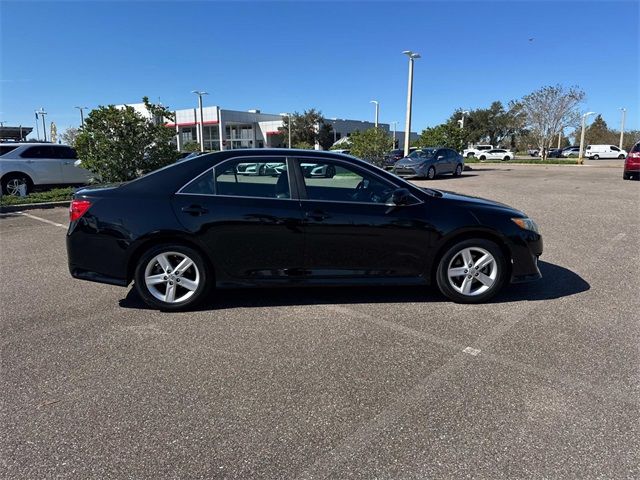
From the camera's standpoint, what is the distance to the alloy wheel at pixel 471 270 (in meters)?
4.66

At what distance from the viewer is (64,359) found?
354 cm

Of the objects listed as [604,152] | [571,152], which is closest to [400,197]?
[604,152]

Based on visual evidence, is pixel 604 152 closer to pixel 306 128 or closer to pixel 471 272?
pixel 306 128

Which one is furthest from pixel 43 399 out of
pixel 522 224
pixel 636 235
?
pixel 636 235

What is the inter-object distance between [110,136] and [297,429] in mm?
10543

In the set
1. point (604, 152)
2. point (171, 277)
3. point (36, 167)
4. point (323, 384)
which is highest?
point (604, 152)

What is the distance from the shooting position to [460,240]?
184 inches

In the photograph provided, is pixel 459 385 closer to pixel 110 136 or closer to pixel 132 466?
pixel 132 466

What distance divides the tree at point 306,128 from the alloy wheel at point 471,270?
6507 centimetres

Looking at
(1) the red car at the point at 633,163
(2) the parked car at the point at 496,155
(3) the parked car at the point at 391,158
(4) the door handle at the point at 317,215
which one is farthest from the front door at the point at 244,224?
(2) the parked car at the point at 496,155

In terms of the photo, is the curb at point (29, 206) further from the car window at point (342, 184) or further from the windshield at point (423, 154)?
the windshield at point (423, 154)

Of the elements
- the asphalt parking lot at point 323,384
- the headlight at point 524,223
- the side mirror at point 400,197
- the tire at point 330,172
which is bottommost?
the asphalt parking lot at point 323,384

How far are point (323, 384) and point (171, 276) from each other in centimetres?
205

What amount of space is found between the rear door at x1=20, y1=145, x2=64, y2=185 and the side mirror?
12236 mm
